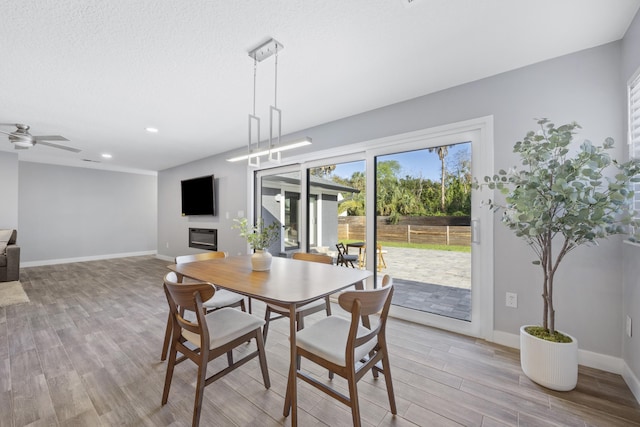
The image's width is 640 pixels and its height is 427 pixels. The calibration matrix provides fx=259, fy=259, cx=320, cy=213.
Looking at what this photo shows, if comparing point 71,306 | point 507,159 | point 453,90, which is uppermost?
point 453,90

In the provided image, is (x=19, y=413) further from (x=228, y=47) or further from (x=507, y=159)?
(x=507, y=159)

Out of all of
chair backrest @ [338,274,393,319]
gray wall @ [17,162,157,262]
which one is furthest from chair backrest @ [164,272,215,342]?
gray wall @ [17,162,157,262]

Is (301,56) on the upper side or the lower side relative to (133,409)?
upper

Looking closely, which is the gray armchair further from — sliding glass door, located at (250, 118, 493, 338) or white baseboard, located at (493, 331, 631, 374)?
white baseboard, located at (493, 331, 631, 374)

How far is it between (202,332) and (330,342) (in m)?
0.71

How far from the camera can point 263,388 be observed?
5.86ft

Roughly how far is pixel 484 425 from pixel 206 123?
413cm

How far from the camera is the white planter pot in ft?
5.64

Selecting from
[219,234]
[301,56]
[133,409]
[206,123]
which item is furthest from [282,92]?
[219,234]

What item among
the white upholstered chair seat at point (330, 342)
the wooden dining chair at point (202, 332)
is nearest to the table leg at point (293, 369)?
the white upholstered chair seat at point (330, 342)

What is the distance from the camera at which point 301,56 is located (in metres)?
2.11

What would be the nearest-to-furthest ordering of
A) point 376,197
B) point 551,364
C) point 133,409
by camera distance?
1. point 133,409
2. point 551,364
3. point 376,197

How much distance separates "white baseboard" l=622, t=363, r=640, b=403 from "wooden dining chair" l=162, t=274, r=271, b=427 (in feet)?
7.83

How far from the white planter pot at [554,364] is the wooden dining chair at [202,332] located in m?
1.86
